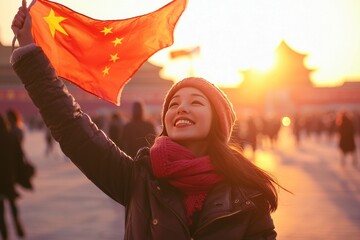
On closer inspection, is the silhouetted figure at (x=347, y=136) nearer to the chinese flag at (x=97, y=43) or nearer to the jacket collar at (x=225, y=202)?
the chinese flag at (x=97, y=43)

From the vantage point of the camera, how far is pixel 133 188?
76.1 inches

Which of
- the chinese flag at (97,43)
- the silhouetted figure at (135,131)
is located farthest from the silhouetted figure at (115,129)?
the chinese flag at (97,43)

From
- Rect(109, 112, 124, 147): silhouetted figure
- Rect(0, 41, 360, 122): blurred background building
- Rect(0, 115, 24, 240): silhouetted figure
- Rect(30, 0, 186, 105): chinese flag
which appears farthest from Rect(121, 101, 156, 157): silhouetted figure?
Rect(0, 41, 360, 122): blurred background building

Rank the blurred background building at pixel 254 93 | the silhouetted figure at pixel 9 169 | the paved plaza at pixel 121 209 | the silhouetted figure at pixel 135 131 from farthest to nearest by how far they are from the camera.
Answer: the blurred background building at pixel 254 93 → the silhouetted figure at pixel 135 131 → the paved plaza at pixel 121 209 → the silhouetted figure at pixel 9 169

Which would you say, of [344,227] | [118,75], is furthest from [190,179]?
[344,227]

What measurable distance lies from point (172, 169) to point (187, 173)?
5 cm

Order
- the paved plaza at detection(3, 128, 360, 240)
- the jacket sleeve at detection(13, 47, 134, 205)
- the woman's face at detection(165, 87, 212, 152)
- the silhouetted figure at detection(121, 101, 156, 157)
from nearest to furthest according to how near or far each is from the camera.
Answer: the jacket sleeve at detection(13, 47, 134, 205)
the woman's face at detection(165, 87, 212, 152)
the paved plaza at detection(3, 128, 360, 240)
the silhouetted figure at detection(121, 101, 156, 157)

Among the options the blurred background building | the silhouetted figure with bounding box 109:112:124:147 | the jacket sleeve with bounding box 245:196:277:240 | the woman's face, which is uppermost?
the woman's face

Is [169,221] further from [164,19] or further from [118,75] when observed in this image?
[164,19]

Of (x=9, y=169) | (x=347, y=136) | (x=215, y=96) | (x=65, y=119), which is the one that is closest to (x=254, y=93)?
(x=347, y=136)

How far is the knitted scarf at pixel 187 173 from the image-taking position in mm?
1866

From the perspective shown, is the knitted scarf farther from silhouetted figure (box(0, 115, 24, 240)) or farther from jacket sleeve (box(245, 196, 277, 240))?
silhouetted figure (box(0, 115, 24, 240))

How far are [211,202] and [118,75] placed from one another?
82 centimetres

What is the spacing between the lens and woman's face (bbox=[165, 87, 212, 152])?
2.00m
